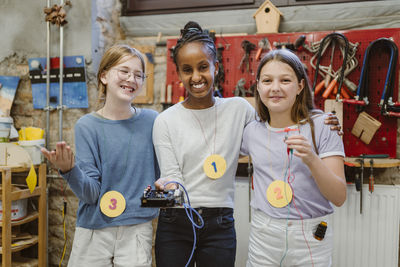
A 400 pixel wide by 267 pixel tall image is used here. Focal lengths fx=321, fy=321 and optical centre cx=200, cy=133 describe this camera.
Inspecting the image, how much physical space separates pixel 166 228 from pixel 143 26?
2.04m

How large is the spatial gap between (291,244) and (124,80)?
101 centimetres

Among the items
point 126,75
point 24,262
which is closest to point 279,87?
point 126,75

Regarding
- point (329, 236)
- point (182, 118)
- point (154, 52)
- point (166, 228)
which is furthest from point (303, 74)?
point (154, 52)

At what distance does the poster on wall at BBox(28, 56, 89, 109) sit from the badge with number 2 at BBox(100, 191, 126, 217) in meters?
1.43

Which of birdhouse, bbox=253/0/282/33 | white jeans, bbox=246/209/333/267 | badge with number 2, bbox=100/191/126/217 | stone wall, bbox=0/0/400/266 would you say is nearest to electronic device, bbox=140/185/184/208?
badge with number 2, bbox=100/191/126/217

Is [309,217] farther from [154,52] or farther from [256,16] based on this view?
[154,52]

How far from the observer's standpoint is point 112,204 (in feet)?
4.63

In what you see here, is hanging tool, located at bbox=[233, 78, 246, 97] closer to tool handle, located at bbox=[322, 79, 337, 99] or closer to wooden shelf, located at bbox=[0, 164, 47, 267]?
tool handle, located at bbox=[322, 79, 337, 99]

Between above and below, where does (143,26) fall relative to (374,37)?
above

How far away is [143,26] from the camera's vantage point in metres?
2.86

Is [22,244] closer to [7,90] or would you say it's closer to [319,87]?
[7,90]

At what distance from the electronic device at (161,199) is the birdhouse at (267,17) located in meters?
1.68

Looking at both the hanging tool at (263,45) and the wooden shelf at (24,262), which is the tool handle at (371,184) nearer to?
the hanging tool at (263,45)

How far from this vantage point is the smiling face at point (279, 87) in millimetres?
1278
